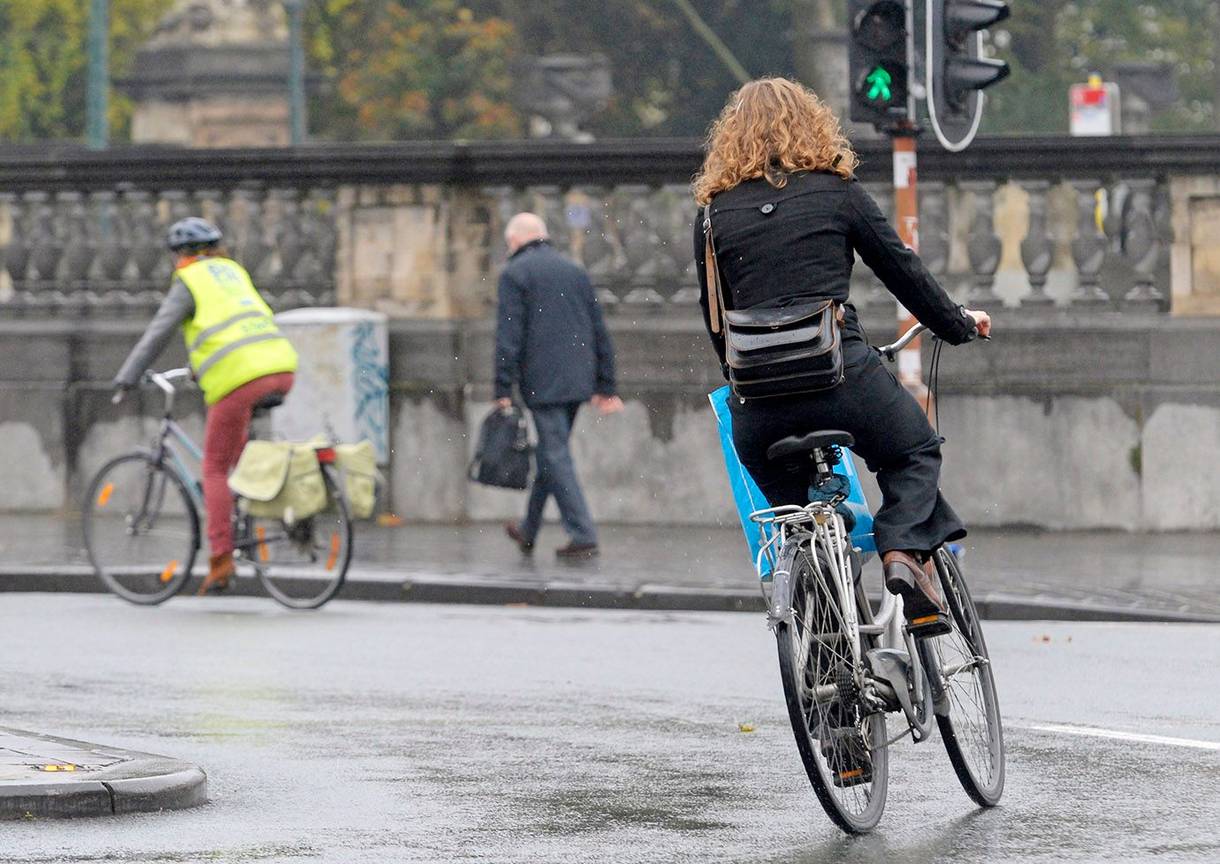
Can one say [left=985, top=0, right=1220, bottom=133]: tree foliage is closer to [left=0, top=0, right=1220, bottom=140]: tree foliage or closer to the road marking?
[left=0, top=0, right=1220, bottom=140]: tree foliage

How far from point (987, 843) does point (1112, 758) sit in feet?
4.62

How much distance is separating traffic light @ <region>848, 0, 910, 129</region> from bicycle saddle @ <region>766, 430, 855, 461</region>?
633 cm

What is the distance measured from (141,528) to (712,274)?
668 centimetres

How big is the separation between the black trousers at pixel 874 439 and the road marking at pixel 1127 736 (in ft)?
4.99

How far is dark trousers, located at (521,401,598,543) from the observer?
557 inches

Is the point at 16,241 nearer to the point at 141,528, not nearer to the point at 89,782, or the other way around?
the point at 141,528

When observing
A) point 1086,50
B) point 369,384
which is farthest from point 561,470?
point 1086,50

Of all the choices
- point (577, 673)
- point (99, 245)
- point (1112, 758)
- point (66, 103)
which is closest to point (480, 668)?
point (577, 673)

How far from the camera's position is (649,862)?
6117 millimetres

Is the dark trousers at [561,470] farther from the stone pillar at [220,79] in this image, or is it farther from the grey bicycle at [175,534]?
the stone pillar at [220,79]

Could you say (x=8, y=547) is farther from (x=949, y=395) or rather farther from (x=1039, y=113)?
(x=1039, y=113)

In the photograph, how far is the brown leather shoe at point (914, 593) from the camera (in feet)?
21.8

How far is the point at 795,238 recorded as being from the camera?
21.6ft

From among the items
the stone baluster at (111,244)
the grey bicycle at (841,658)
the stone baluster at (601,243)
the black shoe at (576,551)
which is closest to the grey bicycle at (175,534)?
the black shoe at (576,551)
